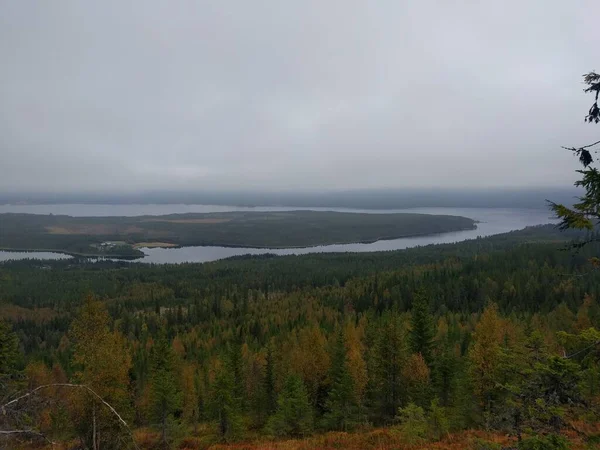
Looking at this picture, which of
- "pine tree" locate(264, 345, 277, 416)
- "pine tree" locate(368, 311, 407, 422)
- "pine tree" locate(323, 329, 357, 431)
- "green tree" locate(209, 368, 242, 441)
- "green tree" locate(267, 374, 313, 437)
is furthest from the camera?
"pine tree" locate(264, 345, 277, 416)

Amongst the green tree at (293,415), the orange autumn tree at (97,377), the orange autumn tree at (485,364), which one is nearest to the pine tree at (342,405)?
the green tree at (293,415)

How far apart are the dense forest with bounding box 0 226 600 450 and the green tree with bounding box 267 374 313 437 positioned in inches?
4.5

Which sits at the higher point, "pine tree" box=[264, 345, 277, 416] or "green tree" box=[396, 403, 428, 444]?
"green tree" box=[396, 403, 428, 444]

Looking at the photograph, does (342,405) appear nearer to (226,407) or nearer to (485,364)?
(226,407)

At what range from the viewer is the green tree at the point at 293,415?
93.5ft

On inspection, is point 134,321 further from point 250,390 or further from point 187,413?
point 250,390

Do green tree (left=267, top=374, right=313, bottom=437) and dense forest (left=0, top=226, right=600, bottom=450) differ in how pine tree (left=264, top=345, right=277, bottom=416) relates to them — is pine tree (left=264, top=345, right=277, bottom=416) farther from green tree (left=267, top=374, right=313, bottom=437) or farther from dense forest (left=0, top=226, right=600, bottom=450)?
green tree (left=267, top=374, right=313, bottom=437)

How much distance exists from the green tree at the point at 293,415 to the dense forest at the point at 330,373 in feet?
0.38

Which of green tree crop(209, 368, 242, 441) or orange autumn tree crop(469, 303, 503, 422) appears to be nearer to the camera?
orange autumn tree crop(469, 303, 503, 422)

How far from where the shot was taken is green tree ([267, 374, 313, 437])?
28.5 m

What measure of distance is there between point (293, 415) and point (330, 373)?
22.7ft

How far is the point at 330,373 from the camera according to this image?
115 ft

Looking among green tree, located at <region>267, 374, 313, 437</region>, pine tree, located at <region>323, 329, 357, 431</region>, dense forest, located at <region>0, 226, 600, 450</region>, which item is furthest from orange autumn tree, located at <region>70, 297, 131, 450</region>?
pine tree, located at <region>323, 329, 357, 431</region>

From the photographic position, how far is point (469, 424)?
2739 centimetres
